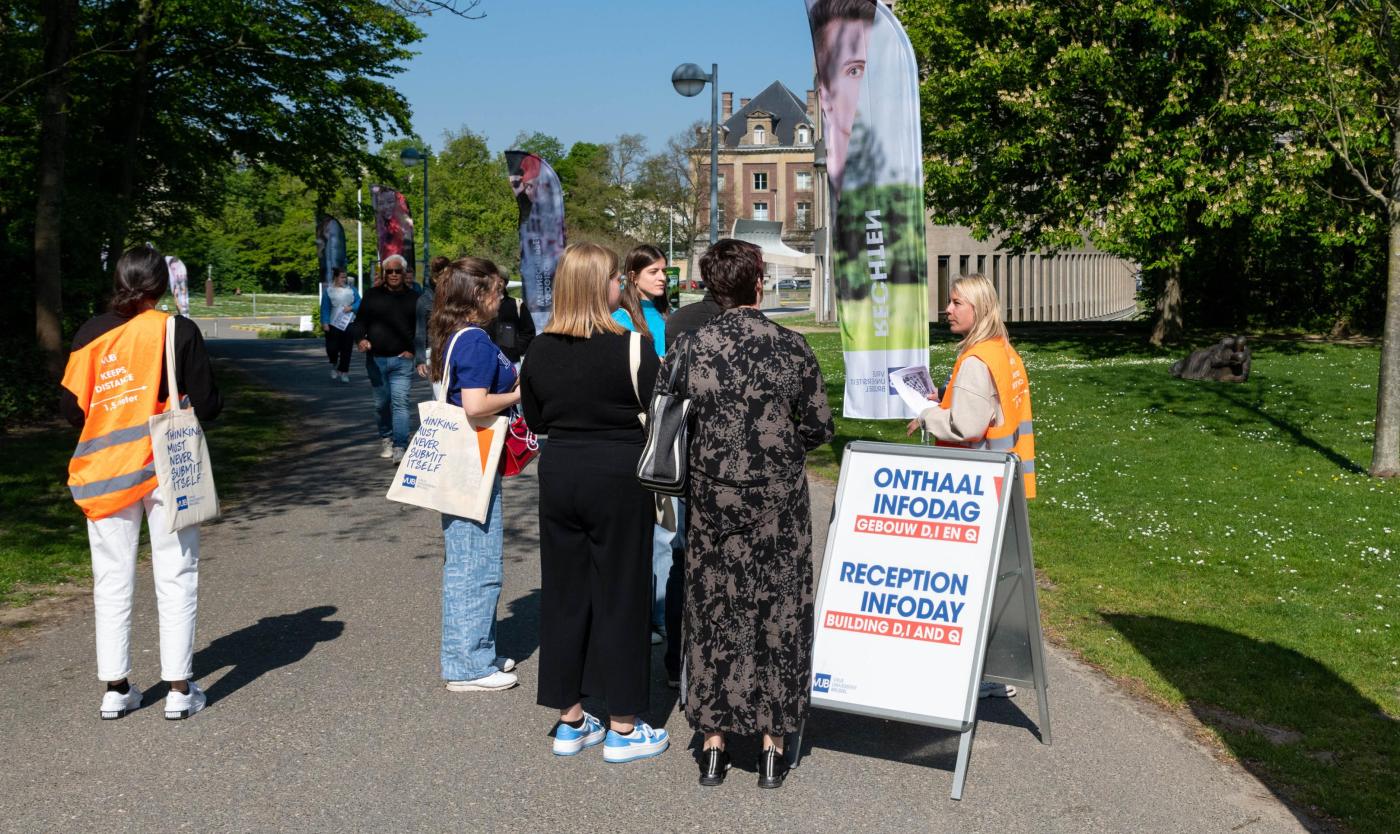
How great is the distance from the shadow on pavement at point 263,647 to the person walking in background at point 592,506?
5.74ft

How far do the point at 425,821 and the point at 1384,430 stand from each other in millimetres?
10503

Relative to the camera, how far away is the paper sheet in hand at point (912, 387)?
5.31m

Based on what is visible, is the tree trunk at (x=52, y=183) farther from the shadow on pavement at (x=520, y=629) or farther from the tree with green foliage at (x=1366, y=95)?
the tree with green foliage at (x=1366, y=95)

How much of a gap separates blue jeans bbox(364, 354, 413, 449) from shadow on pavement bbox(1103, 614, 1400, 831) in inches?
293

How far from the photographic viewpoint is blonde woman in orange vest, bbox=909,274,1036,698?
5211 millimetres

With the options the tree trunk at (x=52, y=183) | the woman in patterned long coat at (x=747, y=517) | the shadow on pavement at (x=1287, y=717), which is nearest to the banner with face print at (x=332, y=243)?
the tree trunk at (x=52, y=183)

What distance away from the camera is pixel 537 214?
1351 cm

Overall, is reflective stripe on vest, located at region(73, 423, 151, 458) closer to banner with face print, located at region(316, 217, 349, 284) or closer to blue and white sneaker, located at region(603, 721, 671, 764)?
blue and white sneaker, located at region(603, 721, 671, 764)

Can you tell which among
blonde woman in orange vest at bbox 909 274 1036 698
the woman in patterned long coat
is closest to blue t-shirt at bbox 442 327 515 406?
the woman in patterned long coat

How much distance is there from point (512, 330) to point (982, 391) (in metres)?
3.94

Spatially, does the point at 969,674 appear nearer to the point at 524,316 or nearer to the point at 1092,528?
the point at 1092,528

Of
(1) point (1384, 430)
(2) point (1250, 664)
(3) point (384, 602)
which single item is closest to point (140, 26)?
(3) point (384, 602)

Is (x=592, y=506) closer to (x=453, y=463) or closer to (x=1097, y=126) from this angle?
(x=453, y=463)

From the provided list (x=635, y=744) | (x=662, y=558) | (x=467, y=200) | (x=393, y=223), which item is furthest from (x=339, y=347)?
(x=467, y=200)
